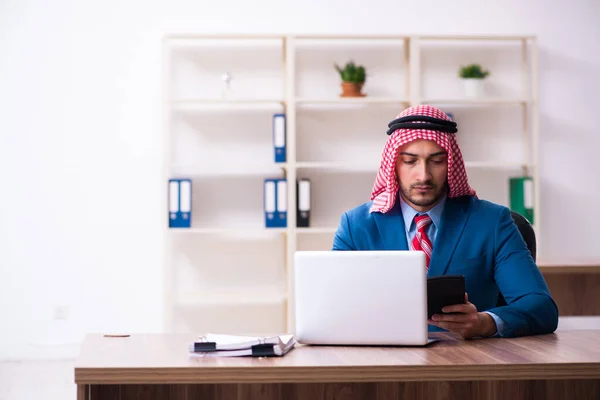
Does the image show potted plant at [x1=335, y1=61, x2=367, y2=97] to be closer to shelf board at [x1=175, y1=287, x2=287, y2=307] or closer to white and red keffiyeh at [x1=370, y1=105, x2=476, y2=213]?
shelf board at [x1=175, y1=287, x2=287, y2=307]

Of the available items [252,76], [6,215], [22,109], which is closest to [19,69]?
[22,109]

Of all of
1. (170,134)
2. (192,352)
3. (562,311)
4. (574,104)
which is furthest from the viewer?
(574,104)

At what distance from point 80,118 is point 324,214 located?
1.68 m

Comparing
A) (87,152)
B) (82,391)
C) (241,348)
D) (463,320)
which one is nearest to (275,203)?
(87,152)

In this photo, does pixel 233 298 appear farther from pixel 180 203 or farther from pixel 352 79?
pixel 352 79

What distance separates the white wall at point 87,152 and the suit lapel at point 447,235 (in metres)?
3.08

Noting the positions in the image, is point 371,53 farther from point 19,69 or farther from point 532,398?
point 532,398

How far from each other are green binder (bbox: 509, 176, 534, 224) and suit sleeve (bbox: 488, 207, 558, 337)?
2779mm

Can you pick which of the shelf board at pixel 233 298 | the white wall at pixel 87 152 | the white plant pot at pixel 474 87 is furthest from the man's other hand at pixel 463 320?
the white wall at pixel 87 152

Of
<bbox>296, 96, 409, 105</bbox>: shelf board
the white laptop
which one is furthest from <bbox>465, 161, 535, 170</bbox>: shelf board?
the white laptop

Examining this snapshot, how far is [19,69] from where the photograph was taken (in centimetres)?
516

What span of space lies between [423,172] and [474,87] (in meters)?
2.90

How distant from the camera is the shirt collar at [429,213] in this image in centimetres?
239

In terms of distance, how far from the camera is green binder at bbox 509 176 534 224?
16.5ft
